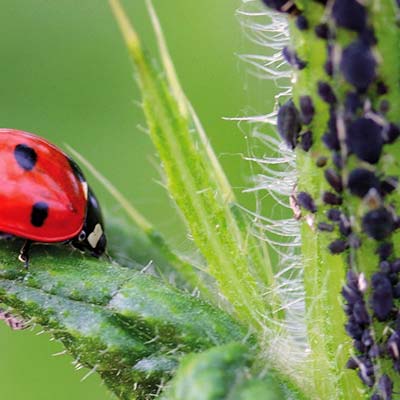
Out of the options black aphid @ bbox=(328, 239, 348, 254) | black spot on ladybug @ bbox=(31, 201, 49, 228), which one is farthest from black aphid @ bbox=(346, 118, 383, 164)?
black spot on ladybug @ bbox=(31, 201, 49, 228)

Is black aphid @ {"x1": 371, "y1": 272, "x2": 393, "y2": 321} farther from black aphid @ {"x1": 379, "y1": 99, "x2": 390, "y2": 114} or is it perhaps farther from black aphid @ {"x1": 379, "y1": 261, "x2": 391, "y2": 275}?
black aphid @ {"x1": 379, "y1": 99, "x2": 390, "y2": 114}

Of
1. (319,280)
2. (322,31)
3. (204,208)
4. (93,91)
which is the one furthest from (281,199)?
(93,91)

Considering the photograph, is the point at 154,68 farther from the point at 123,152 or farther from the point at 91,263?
the point at 123,152

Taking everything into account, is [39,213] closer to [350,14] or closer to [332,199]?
[332,199]

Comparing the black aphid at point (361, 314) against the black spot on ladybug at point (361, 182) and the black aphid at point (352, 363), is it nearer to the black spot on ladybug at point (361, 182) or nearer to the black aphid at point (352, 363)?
the black aphid at point (352, 363)

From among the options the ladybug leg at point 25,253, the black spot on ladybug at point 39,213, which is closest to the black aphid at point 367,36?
the ladybug leg at point 25,253

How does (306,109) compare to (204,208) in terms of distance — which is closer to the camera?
(306,109)
